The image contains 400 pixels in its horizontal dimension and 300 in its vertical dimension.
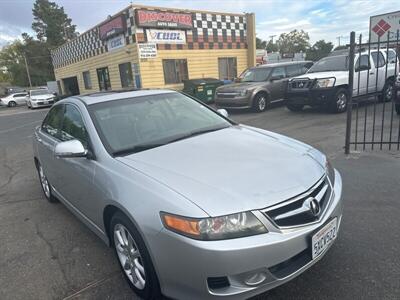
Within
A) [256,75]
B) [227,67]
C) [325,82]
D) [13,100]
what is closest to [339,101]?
[325,82]

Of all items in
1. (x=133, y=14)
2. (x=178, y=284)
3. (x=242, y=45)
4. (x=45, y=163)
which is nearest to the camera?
(x=178, y=284)

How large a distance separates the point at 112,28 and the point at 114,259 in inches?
666

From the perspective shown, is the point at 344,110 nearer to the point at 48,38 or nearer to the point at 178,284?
the point at 178,284

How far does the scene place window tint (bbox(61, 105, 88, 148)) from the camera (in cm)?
307

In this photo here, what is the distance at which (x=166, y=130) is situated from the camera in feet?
10.3

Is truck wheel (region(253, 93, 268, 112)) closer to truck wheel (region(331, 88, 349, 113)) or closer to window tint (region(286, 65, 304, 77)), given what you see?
window tint (region(286, 65, 304, 77))

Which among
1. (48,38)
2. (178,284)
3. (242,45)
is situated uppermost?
(48,38)

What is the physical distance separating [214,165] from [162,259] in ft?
2.51

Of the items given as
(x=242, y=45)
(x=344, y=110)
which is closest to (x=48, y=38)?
(x=242, y=45)

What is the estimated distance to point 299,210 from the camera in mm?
2076

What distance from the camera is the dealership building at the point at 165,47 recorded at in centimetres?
1645

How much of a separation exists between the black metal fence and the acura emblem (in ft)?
11.4

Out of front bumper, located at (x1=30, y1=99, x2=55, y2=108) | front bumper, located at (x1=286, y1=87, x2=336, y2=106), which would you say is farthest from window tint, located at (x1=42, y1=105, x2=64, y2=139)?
front bumper, located at (x1=30, y1=99, x2=55, y2=108)

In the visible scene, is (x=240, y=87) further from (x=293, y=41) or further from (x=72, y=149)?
(x=293, y=41)
